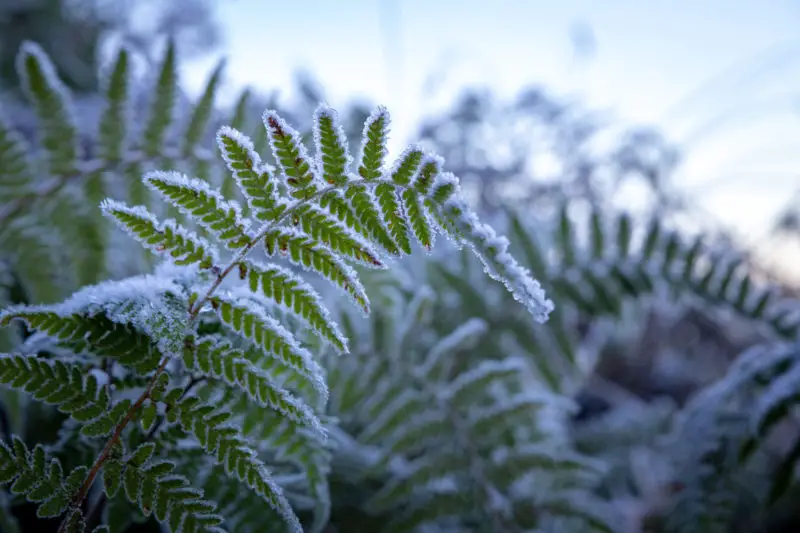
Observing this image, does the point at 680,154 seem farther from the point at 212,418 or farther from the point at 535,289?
A: the point at 212,418

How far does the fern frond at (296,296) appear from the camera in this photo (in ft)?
1.72

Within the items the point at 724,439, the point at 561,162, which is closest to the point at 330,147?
the point at 724,439

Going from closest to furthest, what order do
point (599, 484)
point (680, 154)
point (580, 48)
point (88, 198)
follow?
point (88, 198), point (599, 484), point (680, 154), point (580, 48)

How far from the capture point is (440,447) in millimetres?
1033

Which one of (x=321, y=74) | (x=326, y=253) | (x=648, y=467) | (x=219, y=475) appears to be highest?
(x=321, y=74)

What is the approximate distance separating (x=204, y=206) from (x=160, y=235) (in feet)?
0.15

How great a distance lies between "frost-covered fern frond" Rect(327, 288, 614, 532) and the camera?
95 centimetres

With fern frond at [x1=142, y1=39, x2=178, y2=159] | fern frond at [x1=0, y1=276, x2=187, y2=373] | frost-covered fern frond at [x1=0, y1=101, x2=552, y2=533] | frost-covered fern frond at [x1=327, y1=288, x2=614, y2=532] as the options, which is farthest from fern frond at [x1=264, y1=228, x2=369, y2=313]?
fern frond at [x1=142, y1=39, x2=178, y2=159]

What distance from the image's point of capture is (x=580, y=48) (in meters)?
3.01

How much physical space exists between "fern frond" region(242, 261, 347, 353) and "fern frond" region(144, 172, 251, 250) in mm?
29

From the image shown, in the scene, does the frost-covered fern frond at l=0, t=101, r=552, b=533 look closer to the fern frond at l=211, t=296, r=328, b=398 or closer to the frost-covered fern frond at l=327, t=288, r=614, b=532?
the fern frond at l=211, t=296, r=328, b=398

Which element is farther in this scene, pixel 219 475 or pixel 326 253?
pixel 219 475

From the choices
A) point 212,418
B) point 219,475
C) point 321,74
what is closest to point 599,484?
point 219,475

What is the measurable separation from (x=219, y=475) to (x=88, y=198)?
0.65 metres
